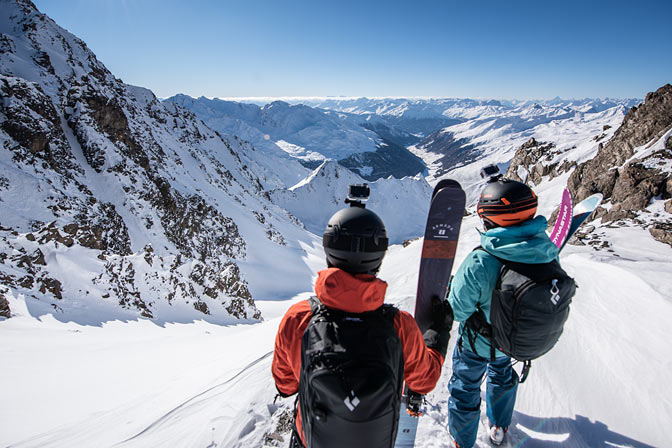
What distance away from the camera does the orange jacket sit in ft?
6.16

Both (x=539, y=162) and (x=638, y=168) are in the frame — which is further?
(x=539, y=162)

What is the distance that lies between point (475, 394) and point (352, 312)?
6.76 feet

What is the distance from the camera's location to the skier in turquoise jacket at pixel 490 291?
263 centimetres

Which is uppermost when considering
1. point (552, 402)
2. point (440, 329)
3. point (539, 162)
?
point (539, 162)

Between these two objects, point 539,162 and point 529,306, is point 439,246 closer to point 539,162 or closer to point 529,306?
point 529,306

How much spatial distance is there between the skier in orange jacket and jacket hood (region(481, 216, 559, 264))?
0.98 metres

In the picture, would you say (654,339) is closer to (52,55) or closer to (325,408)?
(325,408)

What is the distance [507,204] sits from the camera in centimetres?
277

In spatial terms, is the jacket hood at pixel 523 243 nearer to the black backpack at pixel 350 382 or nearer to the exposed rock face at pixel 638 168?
the black backpack at pixel 350 382

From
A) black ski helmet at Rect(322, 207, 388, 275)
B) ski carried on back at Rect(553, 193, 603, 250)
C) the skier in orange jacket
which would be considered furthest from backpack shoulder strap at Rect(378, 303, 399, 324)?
ski carried on back at Rect(553, 193, 603, 250)

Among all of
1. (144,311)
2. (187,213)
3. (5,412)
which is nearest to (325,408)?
(5,412)

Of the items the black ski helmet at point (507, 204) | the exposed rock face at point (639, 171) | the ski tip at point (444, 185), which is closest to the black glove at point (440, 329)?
the black ski helmet at point (507, 204)

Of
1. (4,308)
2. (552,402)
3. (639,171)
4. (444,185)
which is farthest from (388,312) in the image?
(639,171)

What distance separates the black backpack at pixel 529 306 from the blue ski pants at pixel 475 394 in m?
0.50
